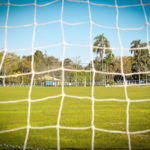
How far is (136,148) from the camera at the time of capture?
256 centimetres

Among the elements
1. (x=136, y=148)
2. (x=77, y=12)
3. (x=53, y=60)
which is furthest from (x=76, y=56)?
(x=136, y=148)

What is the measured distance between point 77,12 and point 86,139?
247 cm

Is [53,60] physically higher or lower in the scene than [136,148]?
higher

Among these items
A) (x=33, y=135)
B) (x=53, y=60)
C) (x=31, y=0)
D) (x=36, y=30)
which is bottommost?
(x=33, y=135)

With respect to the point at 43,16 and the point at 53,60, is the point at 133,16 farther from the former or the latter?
the point at 53,60

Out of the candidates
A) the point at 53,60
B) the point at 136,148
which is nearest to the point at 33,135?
the point at 136,148

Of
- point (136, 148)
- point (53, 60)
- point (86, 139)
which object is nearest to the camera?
point (136, 148)

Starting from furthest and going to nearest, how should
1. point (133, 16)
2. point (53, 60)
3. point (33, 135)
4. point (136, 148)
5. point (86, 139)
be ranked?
point (53, 60)
point (133, 16)
point (33, 135)
point (86, 139)
point (136, 148)

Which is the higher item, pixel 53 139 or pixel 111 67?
pixel 111 67

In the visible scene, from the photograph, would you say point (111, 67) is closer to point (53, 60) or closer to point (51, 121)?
point (53, 60)

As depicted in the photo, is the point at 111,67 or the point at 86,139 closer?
the point at 86,139

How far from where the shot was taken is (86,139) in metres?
2.92

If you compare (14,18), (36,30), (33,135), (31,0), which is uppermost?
(31,0)

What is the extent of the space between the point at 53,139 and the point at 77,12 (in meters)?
2.49
